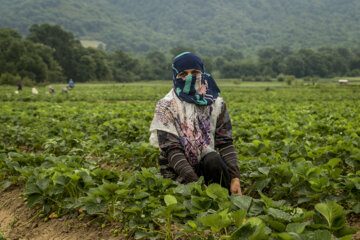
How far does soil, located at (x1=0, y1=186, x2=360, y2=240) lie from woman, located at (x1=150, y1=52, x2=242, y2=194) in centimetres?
77

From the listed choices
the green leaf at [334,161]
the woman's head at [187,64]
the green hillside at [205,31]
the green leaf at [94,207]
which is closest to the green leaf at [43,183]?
the green leaf at [94,207]

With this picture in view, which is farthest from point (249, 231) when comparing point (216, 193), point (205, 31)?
point (205, 31)

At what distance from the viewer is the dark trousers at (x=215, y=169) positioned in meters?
2.66

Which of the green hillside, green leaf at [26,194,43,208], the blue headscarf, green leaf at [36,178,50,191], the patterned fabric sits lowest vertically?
green leaf at [26,194,43,208]

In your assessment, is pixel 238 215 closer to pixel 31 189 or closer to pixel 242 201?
pixel 242 201

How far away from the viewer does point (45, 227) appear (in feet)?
8.93

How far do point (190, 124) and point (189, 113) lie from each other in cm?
10

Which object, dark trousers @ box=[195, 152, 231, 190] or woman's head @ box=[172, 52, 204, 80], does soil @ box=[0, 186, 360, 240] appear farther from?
woman's head @ box=[172, 52, 204, 80]

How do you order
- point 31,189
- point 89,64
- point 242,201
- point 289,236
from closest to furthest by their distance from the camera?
point 289,236 → point 242,201 → point 31,189 → point 89,64

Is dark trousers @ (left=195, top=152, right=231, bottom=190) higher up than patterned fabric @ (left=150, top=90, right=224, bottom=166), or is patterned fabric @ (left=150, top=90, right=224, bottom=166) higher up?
patterned fabric @ (left=150, top=90, right=224, bottom=166)

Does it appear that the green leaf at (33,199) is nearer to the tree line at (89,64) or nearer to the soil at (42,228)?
the soil at (42,228)

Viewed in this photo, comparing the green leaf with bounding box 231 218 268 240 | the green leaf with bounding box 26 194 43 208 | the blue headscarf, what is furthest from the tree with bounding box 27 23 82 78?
the green leaf with bounding box 231 218 268 240

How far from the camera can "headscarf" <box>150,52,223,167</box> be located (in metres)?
2.80

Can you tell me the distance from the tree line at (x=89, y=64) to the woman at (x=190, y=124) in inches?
1674
